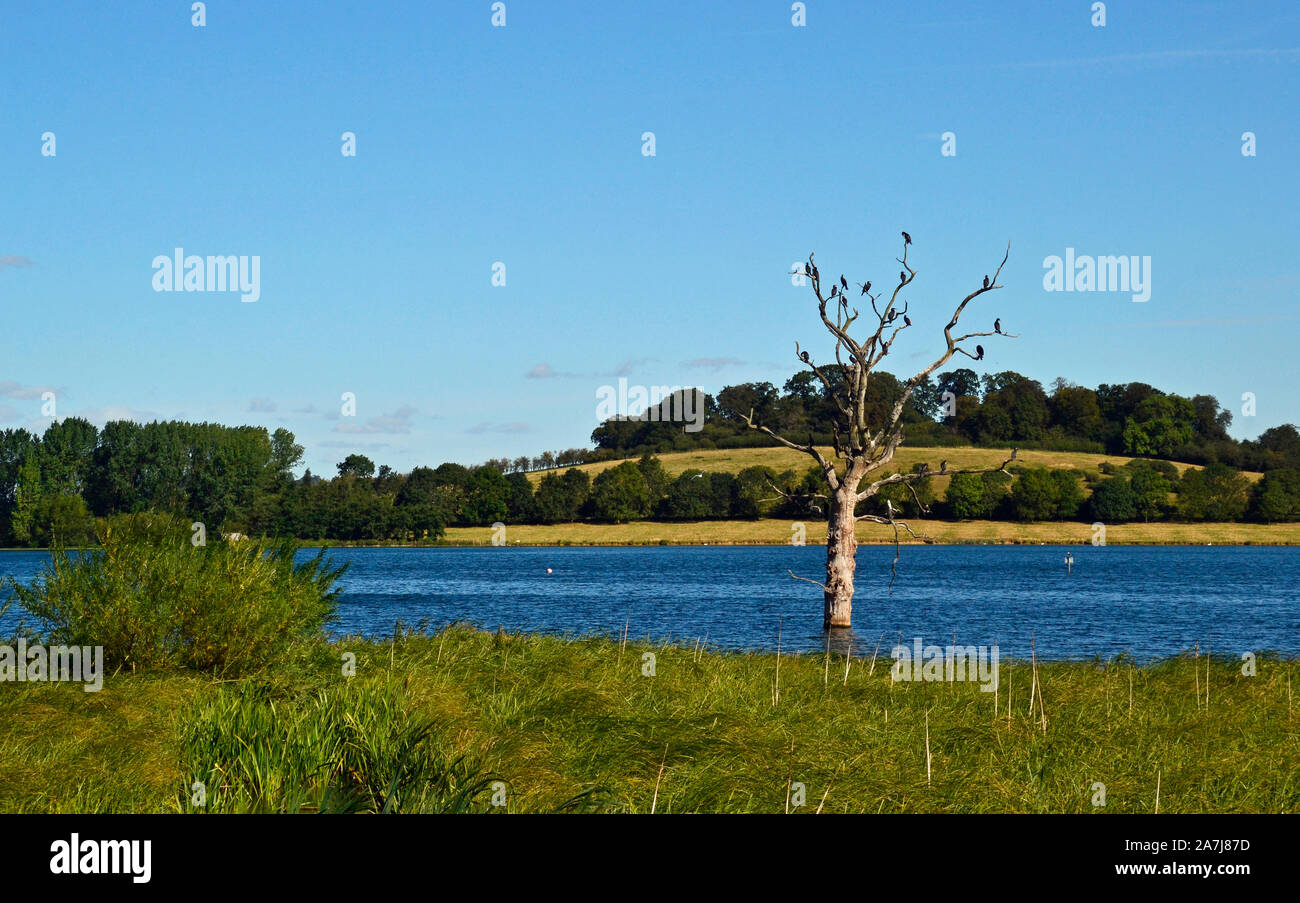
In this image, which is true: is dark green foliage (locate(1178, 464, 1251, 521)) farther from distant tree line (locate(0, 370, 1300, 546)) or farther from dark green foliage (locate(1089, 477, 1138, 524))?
dark green foliage (locate(1089, 477, 1138, 524))

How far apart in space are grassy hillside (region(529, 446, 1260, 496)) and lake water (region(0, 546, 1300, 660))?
141 ft

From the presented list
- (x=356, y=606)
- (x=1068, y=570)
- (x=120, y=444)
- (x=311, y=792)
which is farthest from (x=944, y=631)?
(x=120, y=444)

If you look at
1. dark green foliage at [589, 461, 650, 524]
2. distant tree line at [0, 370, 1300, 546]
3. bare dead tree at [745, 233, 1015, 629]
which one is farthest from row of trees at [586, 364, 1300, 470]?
bare dead tree at [745, 233, 1015, 629]

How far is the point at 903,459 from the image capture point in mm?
137625

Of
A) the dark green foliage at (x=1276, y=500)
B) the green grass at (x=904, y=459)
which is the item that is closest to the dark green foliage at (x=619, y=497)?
the green grass at (x=904, y=459)

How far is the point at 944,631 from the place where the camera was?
3788 centimetres

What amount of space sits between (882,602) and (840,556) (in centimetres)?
2315

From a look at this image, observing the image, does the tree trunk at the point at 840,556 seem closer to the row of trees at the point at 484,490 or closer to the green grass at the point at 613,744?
the green grass at the point at 613,744

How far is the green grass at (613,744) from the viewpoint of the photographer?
368 inches

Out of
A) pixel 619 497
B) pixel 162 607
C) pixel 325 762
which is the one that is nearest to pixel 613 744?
pixel 325 762

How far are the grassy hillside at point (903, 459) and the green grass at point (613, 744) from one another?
119 meters
